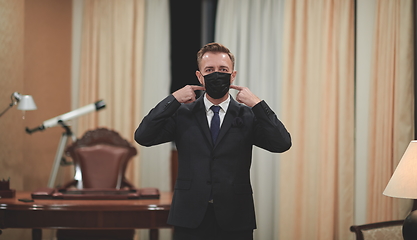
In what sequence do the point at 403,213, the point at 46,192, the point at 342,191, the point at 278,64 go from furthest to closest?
the point at 278,64 → the point at 342,191 → the point at 403,213 → the point at 46,192

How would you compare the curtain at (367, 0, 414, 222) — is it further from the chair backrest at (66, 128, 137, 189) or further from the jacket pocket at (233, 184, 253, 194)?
the jacket pocket at (233, 184, 253, 194)

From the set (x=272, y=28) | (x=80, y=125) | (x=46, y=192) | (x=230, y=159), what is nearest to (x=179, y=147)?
(x=230, y=159)

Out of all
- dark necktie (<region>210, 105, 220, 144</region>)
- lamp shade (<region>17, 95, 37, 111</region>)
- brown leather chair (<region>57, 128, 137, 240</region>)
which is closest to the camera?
dark necktie (<region>210, 105, 220, 144</region>)

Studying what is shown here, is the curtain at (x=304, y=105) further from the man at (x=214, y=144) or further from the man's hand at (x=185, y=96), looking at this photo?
the man's hand at (x=185, y=96)

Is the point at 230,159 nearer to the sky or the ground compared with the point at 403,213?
nearer to the sky

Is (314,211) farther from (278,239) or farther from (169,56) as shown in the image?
(169,56)

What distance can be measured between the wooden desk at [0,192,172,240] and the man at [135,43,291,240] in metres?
0.88

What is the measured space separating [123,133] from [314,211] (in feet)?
6.45

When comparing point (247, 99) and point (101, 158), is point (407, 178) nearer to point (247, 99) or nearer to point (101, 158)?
point (247, 99)

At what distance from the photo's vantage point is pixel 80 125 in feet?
15.0

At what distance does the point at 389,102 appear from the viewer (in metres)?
3.58

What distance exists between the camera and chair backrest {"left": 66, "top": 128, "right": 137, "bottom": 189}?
11.5 ft

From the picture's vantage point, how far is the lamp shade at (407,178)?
228cm

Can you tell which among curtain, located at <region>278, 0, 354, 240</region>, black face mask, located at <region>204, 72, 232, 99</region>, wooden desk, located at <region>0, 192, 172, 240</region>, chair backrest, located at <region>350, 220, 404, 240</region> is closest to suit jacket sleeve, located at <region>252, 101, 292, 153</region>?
black face mask, located at <region>204, 72, 232, 99</region>
